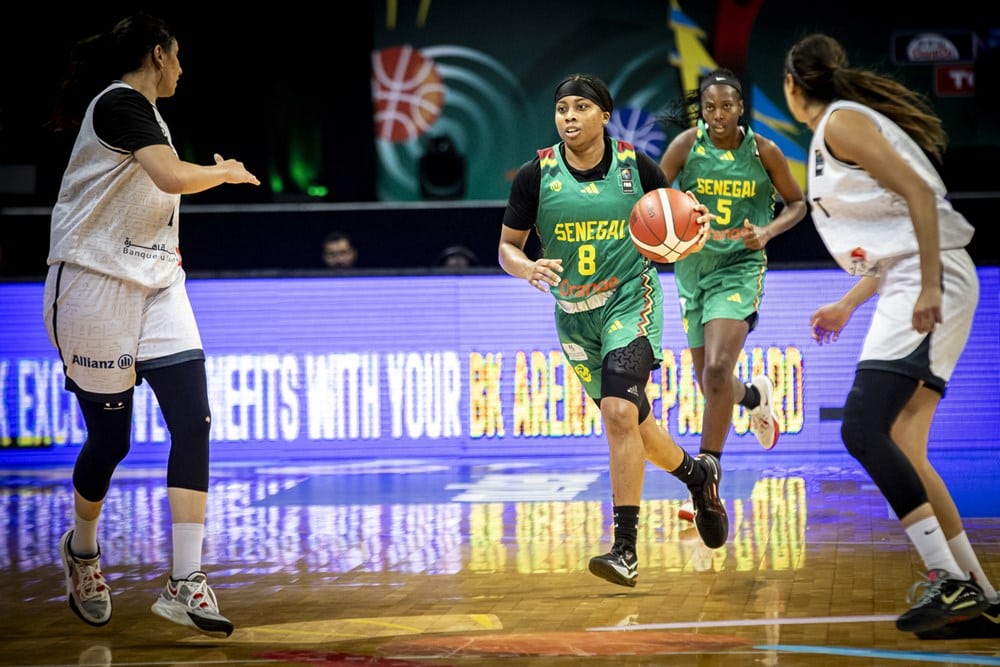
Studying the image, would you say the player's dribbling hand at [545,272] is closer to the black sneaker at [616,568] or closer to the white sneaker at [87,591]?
the black sneaker at [616,568]

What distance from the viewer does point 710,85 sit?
21.6 ft

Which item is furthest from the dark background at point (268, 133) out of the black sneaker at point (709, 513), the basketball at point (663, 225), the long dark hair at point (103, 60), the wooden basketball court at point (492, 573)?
the long dark hair at point (103, 60)

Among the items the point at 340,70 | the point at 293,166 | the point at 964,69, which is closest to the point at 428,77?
the point at 340,70

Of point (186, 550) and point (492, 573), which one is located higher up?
point (186, 550)

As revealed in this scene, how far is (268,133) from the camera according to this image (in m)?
14.2

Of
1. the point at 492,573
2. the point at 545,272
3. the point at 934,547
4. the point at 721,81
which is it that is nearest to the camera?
the point at 934,547

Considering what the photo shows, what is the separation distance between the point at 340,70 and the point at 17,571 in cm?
964

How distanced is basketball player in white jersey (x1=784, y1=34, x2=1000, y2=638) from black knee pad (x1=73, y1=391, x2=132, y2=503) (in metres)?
2.35

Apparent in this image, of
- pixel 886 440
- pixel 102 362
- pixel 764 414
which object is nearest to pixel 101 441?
pixel 102 362

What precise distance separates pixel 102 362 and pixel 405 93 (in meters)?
11.2

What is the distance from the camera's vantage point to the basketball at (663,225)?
515 cm

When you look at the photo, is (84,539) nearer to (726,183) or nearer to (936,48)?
(726,183)

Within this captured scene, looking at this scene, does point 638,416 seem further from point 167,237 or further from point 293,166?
point 293,166

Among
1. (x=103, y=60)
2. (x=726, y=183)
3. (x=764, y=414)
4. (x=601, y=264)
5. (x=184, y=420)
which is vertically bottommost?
(x=764, y=414)
